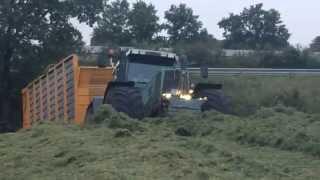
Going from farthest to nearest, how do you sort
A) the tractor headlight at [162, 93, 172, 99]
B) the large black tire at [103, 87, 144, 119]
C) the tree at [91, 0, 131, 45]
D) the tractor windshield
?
the tree at [91, 0, 131, 45]
the tractor windshield
the tractor headlight at [162, 93, 172, 99]
the large black tire at [103, 87, 144, 119]

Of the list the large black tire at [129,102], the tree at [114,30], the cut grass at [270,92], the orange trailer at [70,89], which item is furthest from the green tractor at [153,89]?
the tree at [114,30]

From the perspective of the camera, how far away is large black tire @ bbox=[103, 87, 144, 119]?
1911cm

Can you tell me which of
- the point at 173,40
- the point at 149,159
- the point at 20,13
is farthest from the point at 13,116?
the point at 173,40

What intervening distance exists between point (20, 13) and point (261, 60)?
773 inches

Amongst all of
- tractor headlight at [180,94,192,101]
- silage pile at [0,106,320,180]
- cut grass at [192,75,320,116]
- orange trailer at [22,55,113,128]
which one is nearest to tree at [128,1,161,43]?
cut grass at [192,75,320,116]

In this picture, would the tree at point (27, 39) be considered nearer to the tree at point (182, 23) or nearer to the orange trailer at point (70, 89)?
the orange trailer at point (70, 89)

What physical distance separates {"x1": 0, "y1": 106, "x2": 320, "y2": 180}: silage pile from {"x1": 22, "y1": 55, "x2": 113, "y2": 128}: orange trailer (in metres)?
6.18

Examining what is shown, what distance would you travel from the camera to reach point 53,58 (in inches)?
1341

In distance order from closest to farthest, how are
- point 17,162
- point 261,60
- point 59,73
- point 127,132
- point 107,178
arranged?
1. point 107,178
2. point 17,162
3. point 127,132
4. point 59,73
5. point 261,60

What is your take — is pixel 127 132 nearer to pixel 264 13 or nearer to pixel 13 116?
pixel 13 116

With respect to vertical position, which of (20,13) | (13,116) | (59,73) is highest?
(20,13)

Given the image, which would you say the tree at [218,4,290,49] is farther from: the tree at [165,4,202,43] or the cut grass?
the cut grass

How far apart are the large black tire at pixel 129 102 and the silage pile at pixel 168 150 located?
5.37 ft

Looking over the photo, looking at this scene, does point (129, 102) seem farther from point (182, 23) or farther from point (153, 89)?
point (182, 23)
